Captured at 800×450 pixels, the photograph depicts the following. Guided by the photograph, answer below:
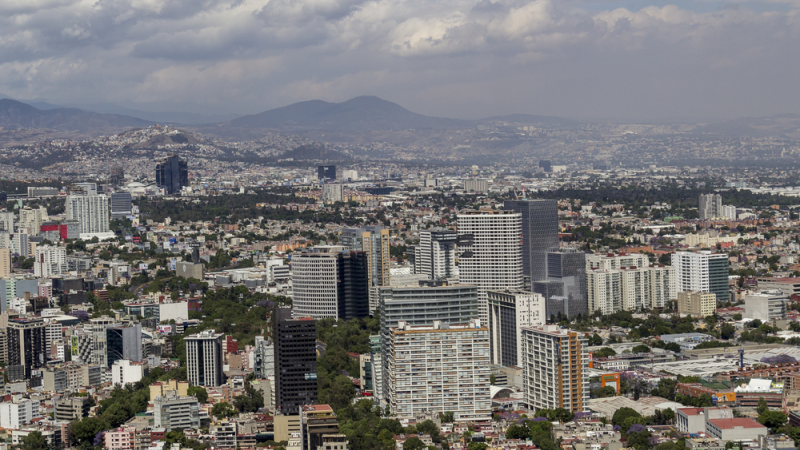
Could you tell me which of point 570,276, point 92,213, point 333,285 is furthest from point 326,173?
point 570,276

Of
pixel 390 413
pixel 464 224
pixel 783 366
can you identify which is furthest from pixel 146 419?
pixel 783 366

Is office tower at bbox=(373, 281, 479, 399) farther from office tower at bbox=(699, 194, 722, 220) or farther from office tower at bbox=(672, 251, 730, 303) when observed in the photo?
office tower at bbox=(699, 194, 722, 220)

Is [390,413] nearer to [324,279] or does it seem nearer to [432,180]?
[324,279]

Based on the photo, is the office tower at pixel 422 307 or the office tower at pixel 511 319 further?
the office tower at pixel 511 319

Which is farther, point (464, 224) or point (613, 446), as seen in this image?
point (464, 224)

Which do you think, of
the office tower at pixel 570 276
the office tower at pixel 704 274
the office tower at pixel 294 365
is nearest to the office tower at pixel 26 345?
the office tower at pixel 294 365

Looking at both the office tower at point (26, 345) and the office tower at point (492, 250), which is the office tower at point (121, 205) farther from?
the office tower at point (492, 250)
